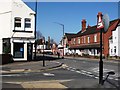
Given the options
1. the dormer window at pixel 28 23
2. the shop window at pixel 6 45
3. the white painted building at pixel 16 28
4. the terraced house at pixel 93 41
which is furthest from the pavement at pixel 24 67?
the terraced house at pixel 93 41

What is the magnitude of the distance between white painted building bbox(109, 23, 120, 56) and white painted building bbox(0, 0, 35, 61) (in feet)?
94.8

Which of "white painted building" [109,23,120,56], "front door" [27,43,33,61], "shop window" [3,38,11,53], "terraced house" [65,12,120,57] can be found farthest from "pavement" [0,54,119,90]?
"terraced house" [65,12,120,57]

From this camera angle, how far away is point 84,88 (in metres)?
13.6

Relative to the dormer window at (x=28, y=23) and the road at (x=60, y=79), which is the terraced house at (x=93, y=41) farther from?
the road at (x=60, y=79)

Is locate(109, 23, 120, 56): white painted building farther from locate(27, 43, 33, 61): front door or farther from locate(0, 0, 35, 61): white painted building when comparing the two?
locate(0, 0, 35, 61): white painted building

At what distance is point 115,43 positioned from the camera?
65.6 metres

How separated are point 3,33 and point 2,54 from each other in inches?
149

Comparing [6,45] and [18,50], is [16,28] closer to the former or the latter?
[6,45]

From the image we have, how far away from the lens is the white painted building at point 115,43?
63.8m

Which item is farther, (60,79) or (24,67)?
(24,67)

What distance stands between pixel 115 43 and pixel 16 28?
105ft

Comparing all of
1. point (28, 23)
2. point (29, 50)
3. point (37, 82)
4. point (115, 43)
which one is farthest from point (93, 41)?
point (37, 82)

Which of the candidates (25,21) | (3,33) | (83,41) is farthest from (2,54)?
(83,41)

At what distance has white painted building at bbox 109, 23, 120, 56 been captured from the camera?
209 ft
